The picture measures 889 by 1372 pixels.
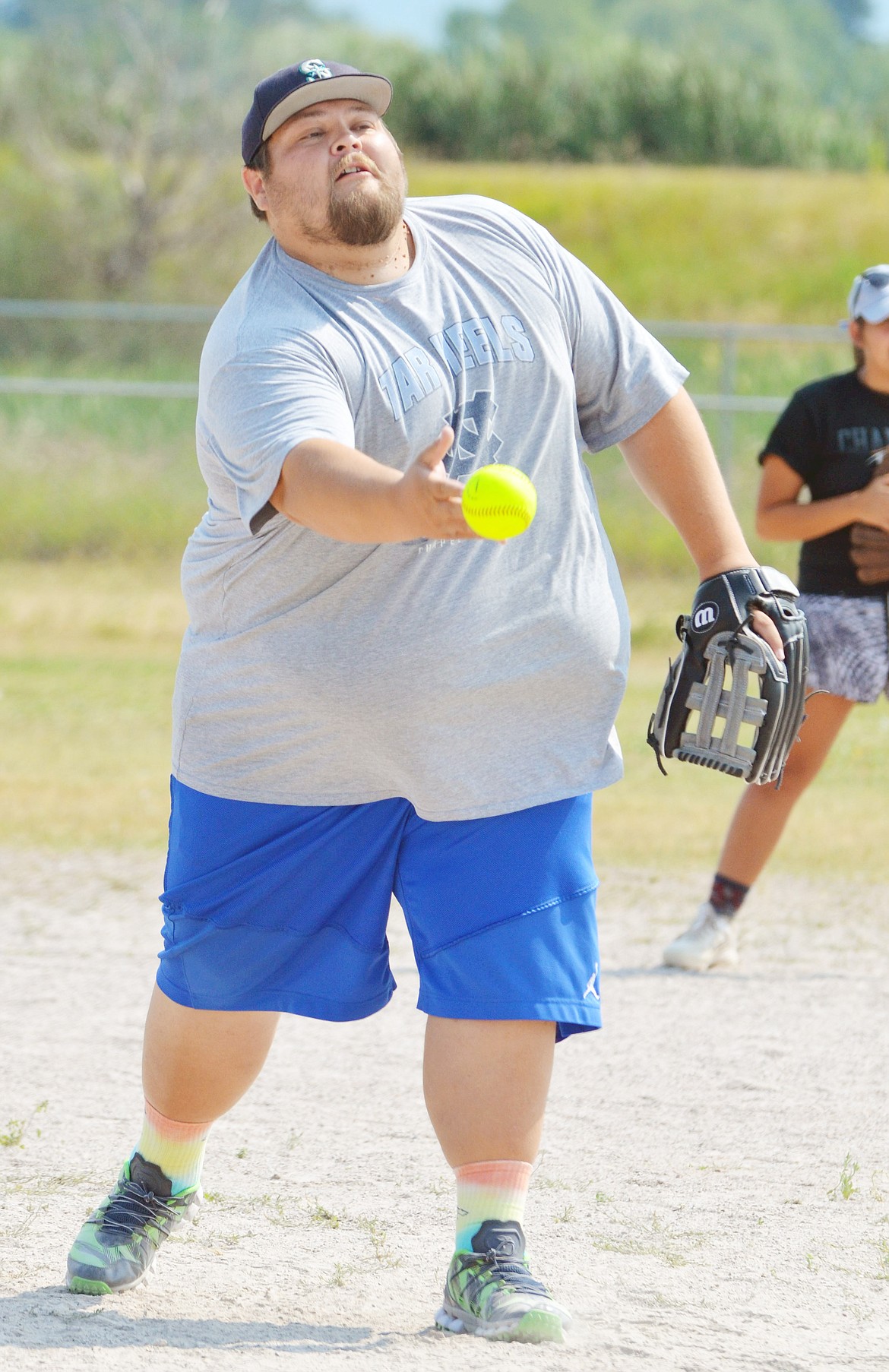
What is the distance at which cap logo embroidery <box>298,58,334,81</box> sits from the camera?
266 centimetres

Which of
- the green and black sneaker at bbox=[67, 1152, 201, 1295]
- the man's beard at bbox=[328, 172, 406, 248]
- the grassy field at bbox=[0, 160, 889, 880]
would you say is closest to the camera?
the man's beard at bbox=[328, 172, 406, 248]

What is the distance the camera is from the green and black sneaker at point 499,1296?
2.62m

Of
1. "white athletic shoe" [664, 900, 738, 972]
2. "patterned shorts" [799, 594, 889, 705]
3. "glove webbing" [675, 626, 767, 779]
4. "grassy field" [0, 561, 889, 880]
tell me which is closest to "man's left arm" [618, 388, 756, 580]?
"glove webbing" [675, 626, 767, 779]

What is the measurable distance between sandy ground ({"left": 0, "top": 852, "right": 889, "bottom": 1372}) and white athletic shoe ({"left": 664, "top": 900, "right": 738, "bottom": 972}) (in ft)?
0.21

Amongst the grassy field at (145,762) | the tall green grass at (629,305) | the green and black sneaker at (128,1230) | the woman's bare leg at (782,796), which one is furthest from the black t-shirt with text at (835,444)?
the tall green grass at (629,305)

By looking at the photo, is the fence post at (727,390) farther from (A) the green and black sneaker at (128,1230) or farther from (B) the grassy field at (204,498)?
(A) the green and black sneaker at (128,1230)

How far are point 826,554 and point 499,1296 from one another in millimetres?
3003

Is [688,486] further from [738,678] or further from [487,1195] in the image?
[487,1195]

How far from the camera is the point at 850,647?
15.9 feet

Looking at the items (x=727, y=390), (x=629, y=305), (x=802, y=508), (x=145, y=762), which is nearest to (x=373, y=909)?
(x=802, y=508)

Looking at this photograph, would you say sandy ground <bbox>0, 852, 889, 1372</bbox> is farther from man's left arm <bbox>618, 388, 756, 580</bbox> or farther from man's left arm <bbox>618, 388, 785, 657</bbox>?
man's left arm <bbox>618, 388, 756, 580</bbox>

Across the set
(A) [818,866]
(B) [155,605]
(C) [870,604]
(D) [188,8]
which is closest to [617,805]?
(A) [818,866]

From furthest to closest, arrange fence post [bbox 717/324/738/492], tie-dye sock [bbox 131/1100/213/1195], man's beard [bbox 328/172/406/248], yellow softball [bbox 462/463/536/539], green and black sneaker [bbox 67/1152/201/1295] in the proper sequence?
1. fence post [bbox 717/324/738/492]
2. tie-dye sock [bbox 131/1100/213/1195]
3. green and black sneaker [bbox 67/1152/201/1295]
4. man's beard [bbox 328/172/406/248]
5. yellow softball [bbox 462/463/536/539]

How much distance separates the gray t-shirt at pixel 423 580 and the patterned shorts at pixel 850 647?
Result: 7.09 feet
